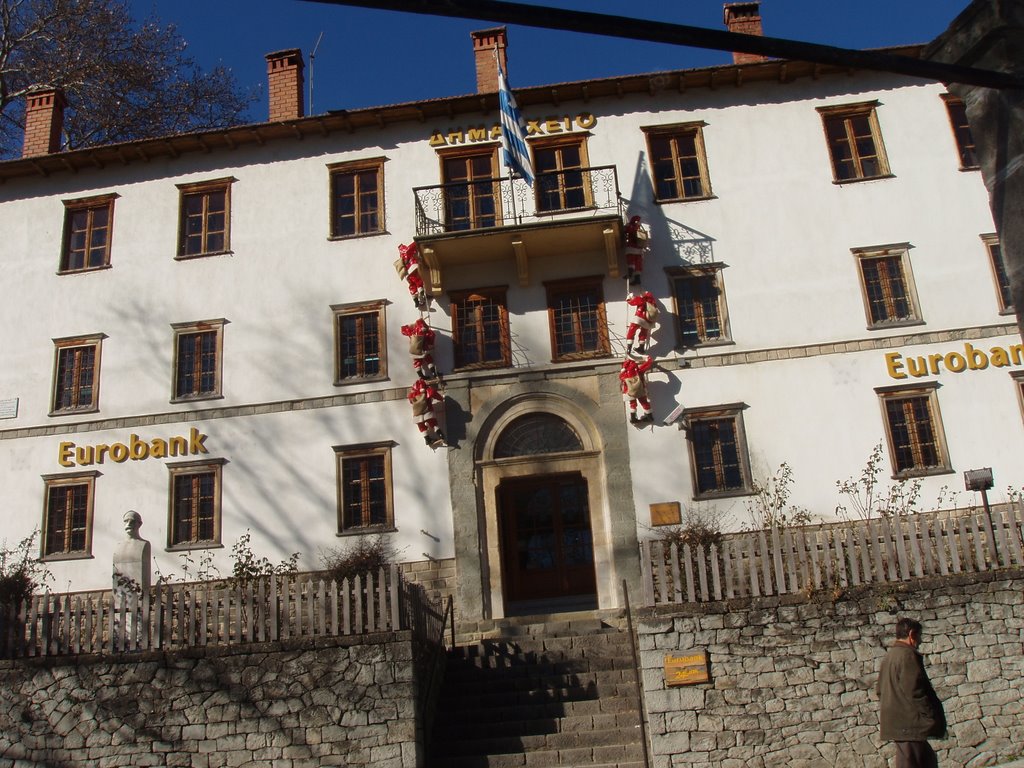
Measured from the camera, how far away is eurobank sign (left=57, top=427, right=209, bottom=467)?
61.2 ft

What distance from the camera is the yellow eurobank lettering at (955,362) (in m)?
17.6

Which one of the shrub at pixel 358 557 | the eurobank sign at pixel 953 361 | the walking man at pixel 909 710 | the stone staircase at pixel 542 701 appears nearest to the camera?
the walking man at pixel 909 710

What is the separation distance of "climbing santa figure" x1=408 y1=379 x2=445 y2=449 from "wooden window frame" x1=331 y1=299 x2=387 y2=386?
110 cm

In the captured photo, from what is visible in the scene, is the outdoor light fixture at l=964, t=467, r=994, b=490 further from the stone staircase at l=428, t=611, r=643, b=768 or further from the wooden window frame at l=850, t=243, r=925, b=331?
the stone staircase at l=428, t=611, r=643, b=768

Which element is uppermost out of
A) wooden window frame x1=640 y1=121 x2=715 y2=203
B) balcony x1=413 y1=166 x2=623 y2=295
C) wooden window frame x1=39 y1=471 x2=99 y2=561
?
wooden window frame x1=640 y1=121 x2=715 y2=203

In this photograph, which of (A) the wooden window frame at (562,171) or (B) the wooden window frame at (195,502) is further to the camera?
(A) the wooden window frame at (562,171)

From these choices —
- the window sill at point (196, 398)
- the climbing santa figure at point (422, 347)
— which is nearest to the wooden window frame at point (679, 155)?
the climbing santa figure at point (422, 347)

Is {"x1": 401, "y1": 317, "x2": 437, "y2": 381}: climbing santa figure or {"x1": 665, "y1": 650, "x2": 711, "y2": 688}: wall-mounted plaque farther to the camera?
{"x1": 401, "y1": 317, "x2": 437, "y2": 381}: climbing santa figure

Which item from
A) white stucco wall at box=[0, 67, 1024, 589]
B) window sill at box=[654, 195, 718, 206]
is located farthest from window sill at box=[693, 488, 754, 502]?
window sill at box=[654, 195, 718, 206]

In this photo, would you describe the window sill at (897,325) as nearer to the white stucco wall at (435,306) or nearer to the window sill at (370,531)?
the white stucco wall at (435,306)

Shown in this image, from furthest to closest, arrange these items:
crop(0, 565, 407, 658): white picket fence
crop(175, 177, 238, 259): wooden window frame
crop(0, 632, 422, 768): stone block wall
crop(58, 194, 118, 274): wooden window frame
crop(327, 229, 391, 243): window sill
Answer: crop(58, 194, 118, 274): wooden window frame
crop(175, 177, 238, 259): wooden window frame
crop(327, 229, 391, 243): window sill
crop(0, 565, 407, 658): white picket fence
crop(0, 632, 422, 768): stone block wall

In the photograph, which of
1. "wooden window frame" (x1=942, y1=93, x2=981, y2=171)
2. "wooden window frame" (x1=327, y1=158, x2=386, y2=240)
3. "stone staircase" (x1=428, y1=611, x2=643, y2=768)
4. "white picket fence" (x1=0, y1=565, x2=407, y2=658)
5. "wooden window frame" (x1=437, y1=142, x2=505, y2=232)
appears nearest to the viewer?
"stone staircase" (x1=428, y1=611, x2=643, y2=768)

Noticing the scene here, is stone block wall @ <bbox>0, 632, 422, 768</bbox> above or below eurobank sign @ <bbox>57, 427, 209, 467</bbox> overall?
below

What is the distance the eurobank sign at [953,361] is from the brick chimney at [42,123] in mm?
17995
